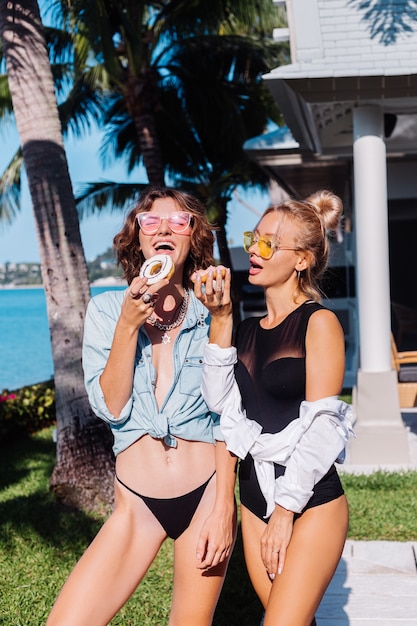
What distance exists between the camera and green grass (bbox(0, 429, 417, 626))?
4367 mm

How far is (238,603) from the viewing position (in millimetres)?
4523

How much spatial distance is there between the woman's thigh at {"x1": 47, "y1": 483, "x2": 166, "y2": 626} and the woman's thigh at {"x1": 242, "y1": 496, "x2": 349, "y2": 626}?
41cm

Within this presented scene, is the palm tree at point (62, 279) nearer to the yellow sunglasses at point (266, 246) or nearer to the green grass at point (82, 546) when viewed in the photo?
the green grass at point (82, 546)

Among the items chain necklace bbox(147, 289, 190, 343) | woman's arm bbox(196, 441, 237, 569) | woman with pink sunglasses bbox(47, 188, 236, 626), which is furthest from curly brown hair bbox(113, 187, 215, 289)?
woman's arm bbox(196, 441, 237, 569)

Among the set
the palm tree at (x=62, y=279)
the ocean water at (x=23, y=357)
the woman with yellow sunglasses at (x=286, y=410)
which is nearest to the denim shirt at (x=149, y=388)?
the woman with yellow sunglasses at (x=286, y=410)

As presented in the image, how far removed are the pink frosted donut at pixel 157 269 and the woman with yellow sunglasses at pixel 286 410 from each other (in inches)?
3.9

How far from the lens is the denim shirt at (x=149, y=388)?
2.67 m

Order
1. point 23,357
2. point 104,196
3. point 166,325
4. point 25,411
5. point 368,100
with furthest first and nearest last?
Result: point 23,357 < point 104,196 < point 25,411 < point 368,100 < point 166,325

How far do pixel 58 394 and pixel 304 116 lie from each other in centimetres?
451

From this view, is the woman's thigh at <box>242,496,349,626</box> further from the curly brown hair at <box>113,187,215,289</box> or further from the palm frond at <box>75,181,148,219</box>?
the palm frond at <box>75,181,148,219</box>

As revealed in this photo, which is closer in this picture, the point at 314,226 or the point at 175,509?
the point at 175,509

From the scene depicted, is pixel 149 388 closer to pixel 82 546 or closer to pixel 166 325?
pixel 166 325

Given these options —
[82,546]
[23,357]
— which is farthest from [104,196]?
[23,357]

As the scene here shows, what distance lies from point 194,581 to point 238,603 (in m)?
2.04
